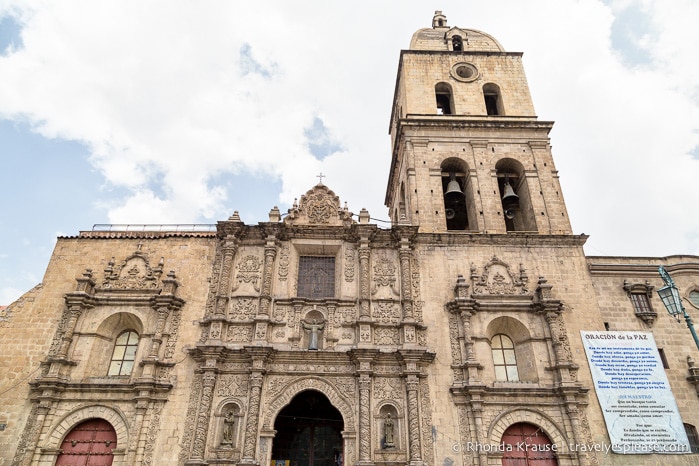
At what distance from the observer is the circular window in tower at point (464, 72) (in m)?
22.2

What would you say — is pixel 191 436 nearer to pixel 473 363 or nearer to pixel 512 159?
pixel 473 363

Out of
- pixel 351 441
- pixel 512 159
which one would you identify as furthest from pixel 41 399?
pixel 512 159

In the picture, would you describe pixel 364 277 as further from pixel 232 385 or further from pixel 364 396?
pixel 232 385

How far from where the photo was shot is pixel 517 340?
52.1 ft

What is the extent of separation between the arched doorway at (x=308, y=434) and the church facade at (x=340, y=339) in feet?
0.19

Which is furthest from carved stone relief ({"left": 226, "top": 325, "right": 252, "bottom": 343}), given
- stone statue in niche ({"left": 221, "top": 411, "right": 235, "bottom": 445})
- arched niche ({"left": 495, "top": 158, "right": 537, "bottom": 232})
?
arched niche ({"left": 495, "top": 158, "right": 537, "bottom": 232})

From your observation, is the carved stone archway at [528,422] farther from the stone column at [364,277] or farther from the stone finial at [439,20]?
the stone finial at [439,20]

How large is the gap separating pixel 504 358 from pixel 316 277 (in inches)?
277

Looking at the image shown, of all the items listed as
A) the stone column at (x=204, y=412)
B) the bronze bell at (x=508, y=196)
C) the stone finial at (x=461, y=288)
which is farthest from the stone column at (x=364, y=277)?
the bronze bell at (x=508, y=196)

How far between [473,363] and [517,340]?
7.60 ft

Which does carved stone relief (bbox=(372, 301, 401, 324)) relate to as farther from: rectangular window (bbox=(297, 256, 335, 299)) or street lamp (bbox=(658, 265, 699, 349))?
street lamp (bbox=(658, 265, 699, 349))

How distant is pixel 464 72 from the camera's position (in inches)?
891

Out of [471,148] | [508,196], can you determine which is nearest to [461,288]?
[508,196]

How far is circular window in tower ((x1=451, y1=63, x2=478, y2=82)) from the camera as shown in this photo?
22203mm
